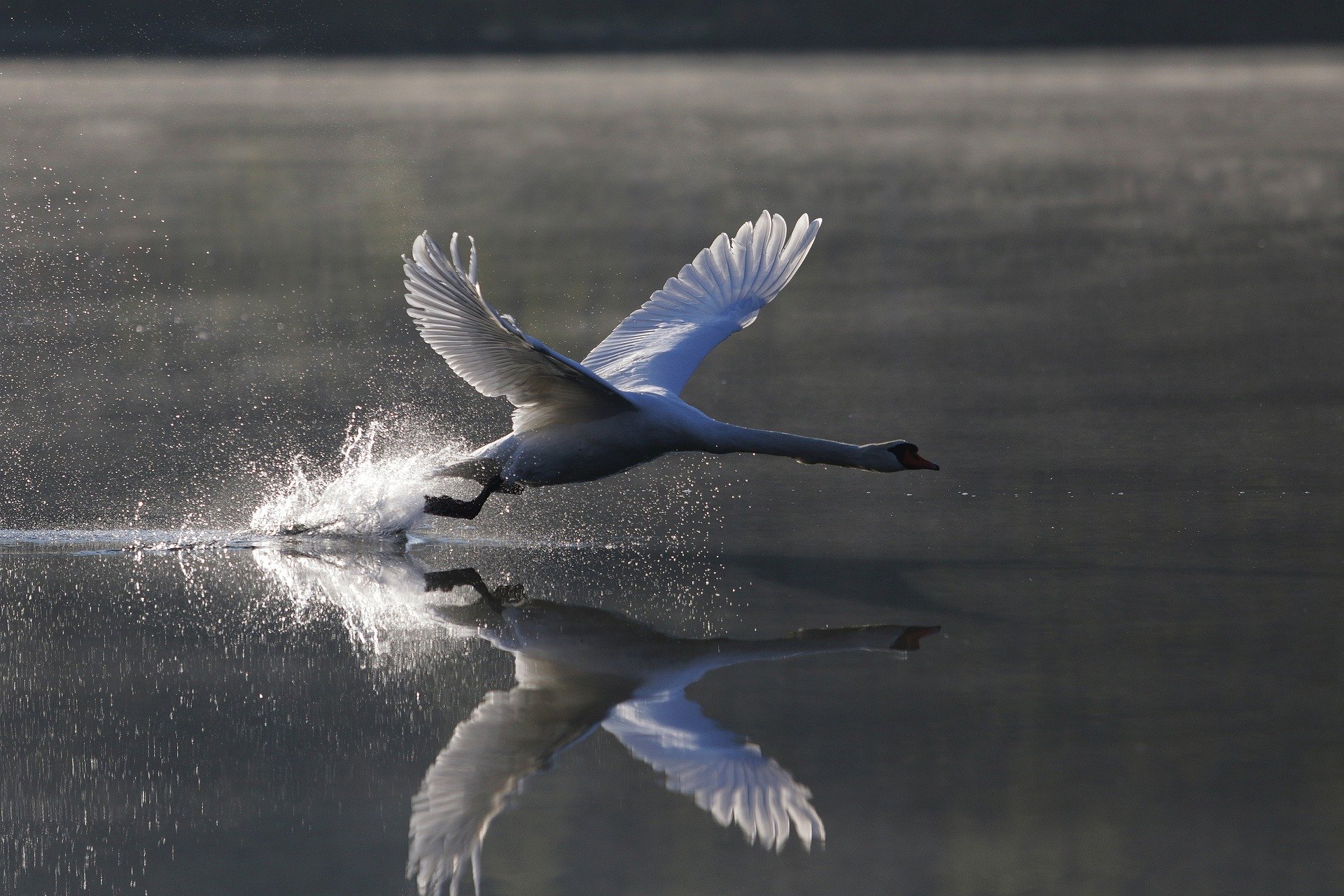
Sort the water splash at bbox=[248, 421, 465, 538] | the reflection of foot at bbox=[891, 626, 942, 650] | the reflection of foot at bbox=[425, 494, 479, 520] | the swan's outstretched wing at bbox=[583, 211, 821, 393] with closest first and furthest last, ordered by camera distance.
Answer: the reflection of foot at bbox=[891, 626, 942, 650]
the reflection of foot at bbox=[425, 494, 479, 520]
the water splash at bbox=[248, 421, 465, 538]
the swan's outstretched wing at bbox=[583, 211, 821, 393]

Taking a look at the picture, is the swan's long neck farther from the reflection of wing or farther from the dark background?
the dark background

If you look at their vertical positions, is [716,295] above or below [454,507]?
above

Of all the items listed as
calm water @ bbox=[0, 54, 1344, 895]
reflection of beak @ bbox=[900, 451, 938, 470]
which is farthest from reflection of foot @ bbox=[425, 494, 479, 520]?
reflection of beak @ bbox=[900, 451, 938, 470]

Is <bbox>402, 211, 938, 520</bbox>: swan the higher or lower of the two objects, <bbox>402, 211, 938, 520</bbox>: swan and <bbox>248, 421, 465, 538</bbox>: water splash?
the higher

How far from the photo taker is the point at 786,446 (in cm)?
708

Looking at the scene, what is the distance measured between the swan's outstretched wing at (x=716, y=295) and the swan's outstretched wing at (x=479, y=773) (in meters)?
3.35

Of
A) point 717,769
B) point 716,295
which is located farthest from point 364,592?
point 716,295

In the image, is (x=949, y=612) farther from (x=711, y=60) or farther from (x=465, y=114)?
(x=711, y=60)

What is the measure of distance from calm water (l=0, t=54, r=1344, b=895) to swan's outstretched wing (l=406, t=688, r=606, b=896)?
16 millimetres

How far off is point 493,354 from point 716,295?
6.33ft

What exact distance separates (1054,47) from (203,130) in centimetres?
3203

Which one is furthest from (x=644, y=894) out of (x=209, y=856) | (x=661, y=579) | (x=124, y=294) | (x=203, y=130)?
(x=203, y=130)

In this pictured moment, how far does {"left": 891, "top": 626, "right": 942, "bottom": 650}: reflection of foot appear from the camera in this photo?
602 cm

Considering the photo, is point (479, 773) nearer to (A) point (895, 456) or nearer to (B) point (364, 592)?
(B) point (364, 592)
